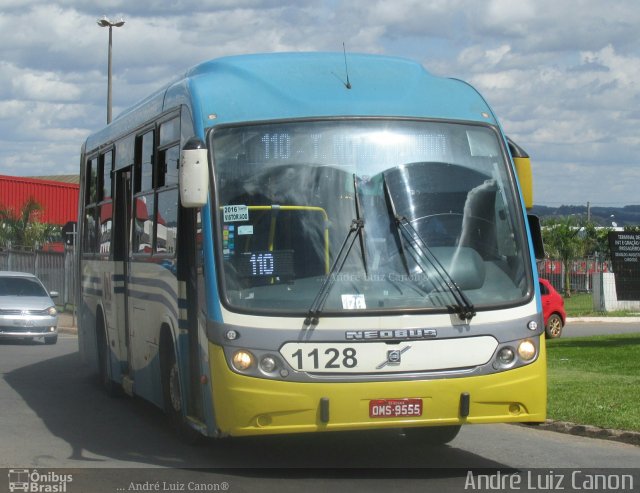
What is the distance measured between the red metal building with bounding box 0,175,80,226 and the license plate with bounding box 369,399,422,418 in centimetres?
4996

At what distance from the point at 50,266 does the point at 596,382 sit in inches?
972

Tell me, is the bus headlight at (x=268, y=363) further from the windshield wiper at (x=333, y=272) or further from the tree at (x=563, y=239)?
the tree at (x=563, y=239)

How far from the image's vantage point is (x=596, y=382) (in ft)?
52.7

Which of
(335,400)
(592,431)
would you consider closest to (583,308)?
(592,431)

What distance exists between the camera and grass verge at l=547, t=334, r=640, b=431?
12.5m

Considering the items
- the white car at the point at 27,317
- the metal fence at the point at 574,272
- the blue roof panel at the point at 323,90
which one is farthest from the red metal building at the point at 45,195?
the blue roof panel at the point at 323,90

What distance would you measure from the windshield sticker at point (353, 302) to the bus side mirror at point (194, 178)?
129 cm

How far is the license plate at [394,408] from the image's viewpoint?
8812 millimetres

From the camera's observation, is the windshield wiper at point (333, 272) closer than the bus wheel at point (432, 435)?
Yes

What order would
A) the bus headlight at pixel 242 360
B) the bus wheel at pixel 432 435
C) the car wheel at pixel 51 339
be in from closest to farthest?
the bus headlight at pixel 242 360 < the bus wheel at pixel 432 435 < the car wheel at pixel 51 339

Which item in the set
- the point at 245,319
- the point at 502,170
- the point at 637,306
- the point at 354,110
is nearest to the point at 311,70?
the point at 354,110

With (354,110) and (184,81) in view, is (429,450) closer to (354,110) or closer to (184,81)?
(354,110)

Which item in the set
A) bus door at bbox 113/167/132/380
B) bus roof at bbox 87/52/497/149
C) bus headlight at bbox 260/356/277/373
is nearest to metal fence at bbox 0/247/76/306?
bus door at bbox 113/167/132/380

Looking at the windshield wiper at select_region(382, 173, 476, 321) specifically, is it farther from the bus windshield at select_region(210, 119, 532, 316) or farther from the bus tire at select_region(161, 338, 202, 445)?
the bus tire at select_region(161, 338, 202, 445)
